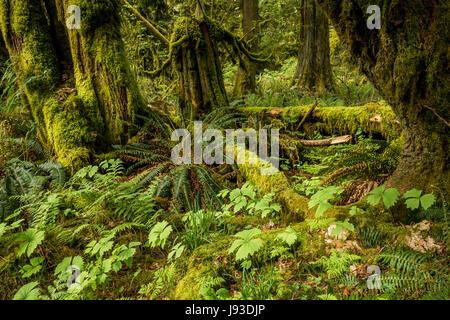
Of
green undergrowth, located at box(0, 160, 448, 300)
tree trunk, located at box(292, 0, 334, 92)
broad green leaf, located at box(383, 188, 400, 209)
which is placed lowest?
green undergrowth, located at box(0, 160, 448, 300)

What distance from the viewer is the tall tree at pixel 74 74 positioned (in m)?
3.81

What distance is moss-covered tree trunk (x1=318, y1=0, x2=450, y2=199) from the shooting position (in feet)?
5.42

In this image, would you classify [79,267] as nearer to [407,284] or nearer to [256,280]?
[256,280]

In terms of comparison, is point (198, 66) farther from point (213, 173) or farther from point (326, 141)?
point (326, 141)

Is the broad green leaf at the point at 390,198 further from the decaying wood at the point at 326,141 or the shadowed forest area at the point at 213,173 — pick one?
the decaying wood at the point at 326,141

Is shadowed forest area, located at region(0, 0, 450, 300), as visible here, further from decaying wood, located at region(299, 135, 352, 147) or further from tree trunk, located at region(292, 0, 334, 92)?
tree trunk, located at region(292, 0, 334, 92)

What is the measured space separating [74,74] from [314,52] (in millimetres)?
6622

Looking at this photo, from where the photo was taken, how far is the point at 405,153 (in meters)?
2.04

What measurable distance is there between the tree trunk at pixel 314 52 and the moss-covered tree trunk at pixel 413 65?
19.6ft

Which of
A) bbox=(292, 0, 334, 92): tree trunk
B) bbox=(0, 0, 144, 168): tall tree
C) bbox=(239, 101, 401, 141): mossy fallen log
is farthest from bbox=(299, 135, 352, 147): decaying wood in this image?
bbox=(292, 0, 334, 92): tree trunk

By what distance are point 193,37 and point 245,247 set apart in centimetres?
448

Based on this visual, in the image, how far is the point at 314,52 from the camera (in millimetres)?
7680

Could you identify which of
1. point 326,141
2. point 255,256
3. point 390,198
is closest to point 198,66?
point 326,141
